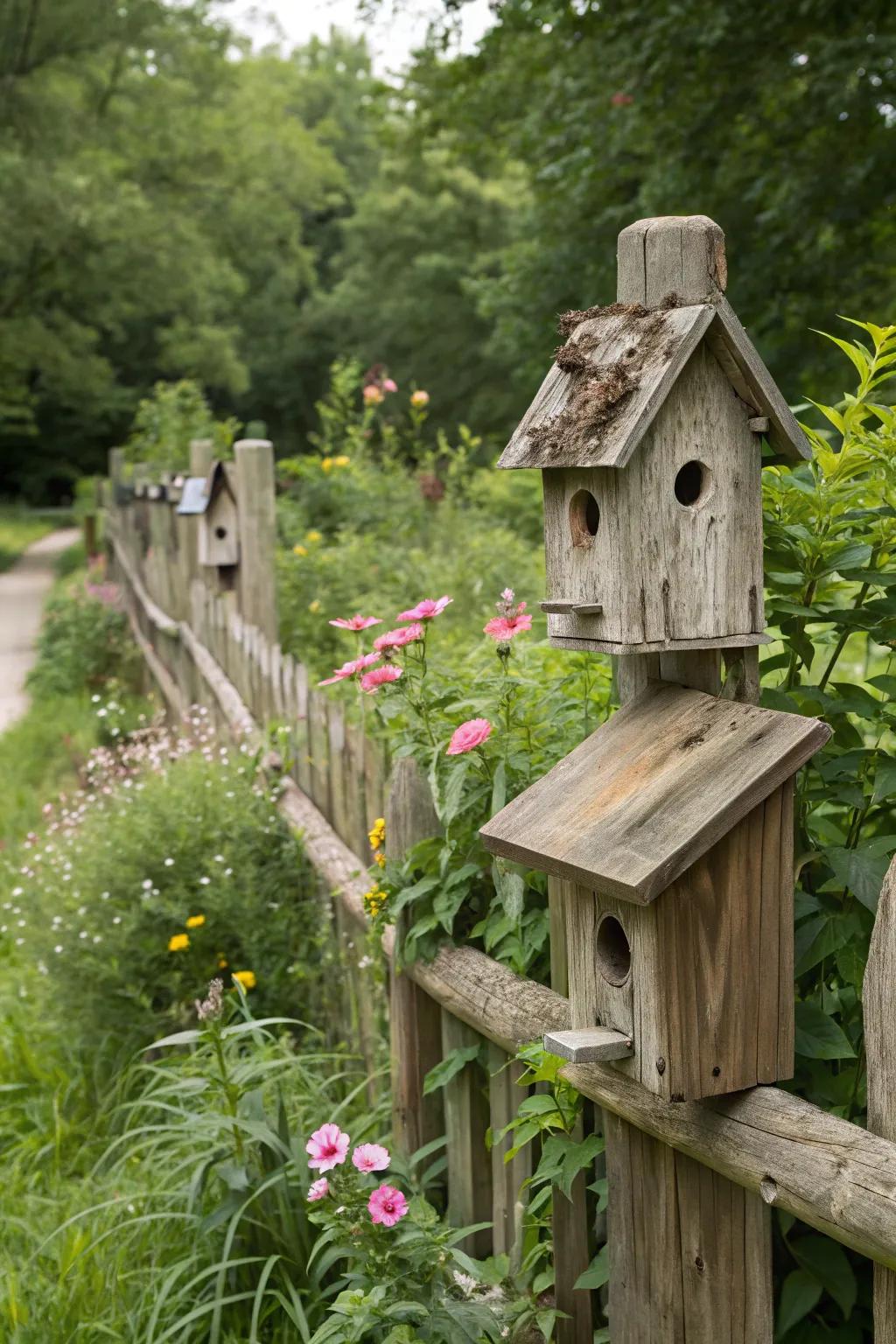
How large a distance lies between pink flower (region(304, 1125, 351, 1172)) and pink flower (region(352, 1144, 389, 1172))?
A: 0.03m

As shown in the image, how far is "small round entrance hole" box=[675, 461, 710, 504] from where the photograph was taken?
1.80 m

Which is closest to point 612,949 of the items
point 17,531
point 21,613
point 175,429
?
point 175,429

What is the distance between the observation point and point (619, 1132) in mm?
1950

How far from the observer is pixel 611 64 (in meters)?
8.78

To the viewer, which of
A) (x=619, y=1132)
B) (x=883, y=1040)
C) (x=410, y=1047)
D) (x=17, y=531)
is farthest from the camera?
(x=17, y=531)

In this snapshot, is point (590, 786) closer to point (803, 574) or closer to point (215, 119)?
point (803, 574)

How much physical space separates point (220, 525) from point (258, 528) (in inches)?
18.8

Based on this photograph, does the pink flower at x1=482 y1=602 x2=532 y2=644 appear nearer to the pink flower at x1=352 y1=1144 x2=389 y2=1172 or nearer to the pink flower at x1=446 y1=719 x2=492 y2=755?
the pink flower at x1=446 y1=719 x2=492 y2=755

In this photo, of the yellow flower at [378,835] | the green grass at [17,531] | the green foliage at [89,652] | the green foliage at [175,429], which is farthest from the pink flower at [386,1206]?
the green grass at [17,531]

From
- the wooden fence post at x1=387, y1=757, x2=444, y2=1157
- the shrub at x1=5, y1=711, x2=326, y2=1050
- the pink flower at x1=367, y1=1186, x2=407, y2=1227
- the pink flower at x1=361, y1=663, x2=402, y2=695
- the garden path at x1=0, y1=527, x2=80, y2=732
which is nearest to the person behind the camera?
the pink flower at x1=367, y1=1186, x2=407, y2=1227

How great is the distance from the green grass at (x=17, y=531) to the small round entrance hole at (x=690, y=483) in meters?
25.2

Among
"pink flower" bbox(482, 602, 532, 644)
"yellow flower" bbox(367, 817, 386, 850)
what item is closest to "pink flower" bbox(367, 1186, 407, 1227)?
"yellow flower" bbox(367, 817, 386, 850)

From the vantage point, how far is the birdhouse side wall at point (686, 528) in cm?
173

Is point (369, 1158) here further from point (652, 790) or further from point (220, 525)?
point (220, 525)
